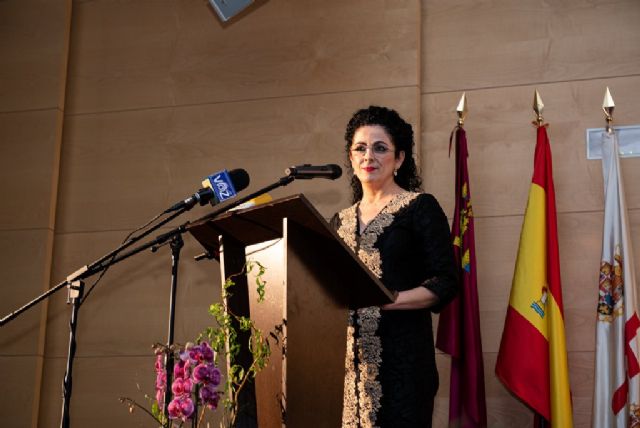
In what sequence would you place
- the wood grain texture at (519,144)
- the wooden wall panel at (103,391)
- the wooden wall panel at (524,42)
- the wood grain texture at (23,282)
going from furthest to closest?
the wood grain texture at (23,282), the wooden wall panel at (103,391), the wooden wall panel at (524,42), the wood grain texture at (519,144)

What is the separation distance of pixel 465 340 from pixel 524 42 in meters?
1.54

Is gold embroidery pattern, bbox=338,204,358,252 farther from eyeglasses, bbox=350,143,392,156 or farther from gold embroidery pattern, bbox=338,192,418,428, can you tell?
eyeglasses, bbox=350,143,392,156

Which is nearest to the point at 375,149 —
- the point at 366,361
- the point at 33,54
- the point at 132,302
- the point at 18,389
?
the point at 366,361

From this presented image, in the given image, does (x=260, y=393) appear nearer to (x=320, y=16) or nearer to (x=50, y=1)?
(x=320, y=16)

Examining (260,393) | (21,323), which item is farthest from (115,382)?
(260,393)

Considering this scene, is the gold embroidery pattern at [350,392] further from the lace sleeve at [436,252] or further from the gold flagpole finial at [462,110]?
the gold flagpole finial at [462,110]

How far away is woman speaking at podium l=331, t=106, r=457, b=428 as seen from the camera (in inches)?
104

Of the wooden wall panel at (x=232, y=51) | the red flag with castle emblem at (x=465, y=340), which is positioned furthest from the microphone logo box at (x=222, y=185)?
the wooden wall panel at (x=232, y=51)

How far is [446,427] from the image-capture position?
394 centimetres

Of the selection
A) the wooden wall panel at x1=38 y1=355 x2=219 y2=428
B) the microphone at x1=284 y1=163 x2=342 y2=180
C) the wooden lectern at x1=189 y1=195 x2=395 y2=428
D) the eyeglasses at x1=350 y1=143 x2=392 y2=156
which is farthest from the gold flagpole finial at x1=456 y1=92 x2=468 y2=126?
the wooden wall panel at x1=38 y1=355 x2=219 y2=428

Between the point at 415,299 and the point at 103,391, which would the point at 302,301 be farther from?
the point at 103,391

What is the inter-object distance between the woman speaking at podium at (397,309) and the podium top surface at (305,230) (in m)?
0.32

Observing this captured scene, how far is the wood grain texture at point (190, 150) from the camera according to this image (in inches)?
172

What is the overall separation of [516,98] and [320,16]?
113cm
